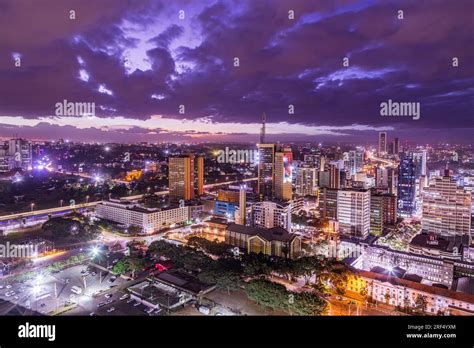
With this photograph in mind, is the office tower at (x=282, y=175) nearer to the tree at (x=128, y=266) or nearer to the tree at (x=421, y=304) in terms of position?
the tree at (x=128, y=266)

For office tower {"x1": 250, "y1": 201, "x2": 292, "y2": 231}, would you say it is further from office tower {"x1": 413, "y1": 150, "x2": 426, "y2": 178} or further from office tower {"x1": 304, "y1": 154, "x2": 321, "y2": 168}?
office tower {"x1": 304, "y1": 154, "x2": 321, "y2": 168}

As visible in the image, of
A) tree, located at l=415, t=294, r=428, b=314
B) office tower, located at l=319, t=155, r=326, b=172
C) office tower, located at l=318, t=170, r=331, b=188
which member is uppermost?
office tower, located at l=319, t=155, r=326, b=172

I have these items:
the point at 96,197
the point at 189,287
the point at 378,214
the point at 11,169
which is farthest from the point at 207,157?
the point at 189,287

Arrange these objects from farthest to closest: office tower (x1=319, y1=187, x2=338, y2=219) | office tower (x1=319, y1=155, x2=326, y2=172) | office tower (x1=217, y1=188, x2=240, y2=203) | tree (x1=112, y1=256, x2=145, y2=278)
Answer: office tower (x1=319, y1=155, x2=326, y2=172)
office tower (x1=217, y1=188, x2=240, y2=203)
office tower (x1=319, y1=187, x2=338, y2=219)
tree (x1=112, y1=256, x2=145, y2=278)

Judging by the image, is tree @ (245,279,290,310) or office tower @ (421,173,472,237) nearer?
tree @ (245,279,290,310)

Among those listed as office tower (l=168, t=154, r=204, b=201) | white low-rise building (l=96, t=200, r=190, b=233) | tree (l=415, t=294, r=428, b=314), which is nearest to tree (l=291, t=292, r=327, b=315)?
tree (l=415, t=294, r=428, b=314)

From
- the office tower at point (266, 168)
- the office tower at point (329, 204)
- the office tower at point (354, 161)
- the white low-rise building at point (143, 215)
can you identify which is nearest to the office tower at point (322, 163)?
the office tower at point (354, 161)
